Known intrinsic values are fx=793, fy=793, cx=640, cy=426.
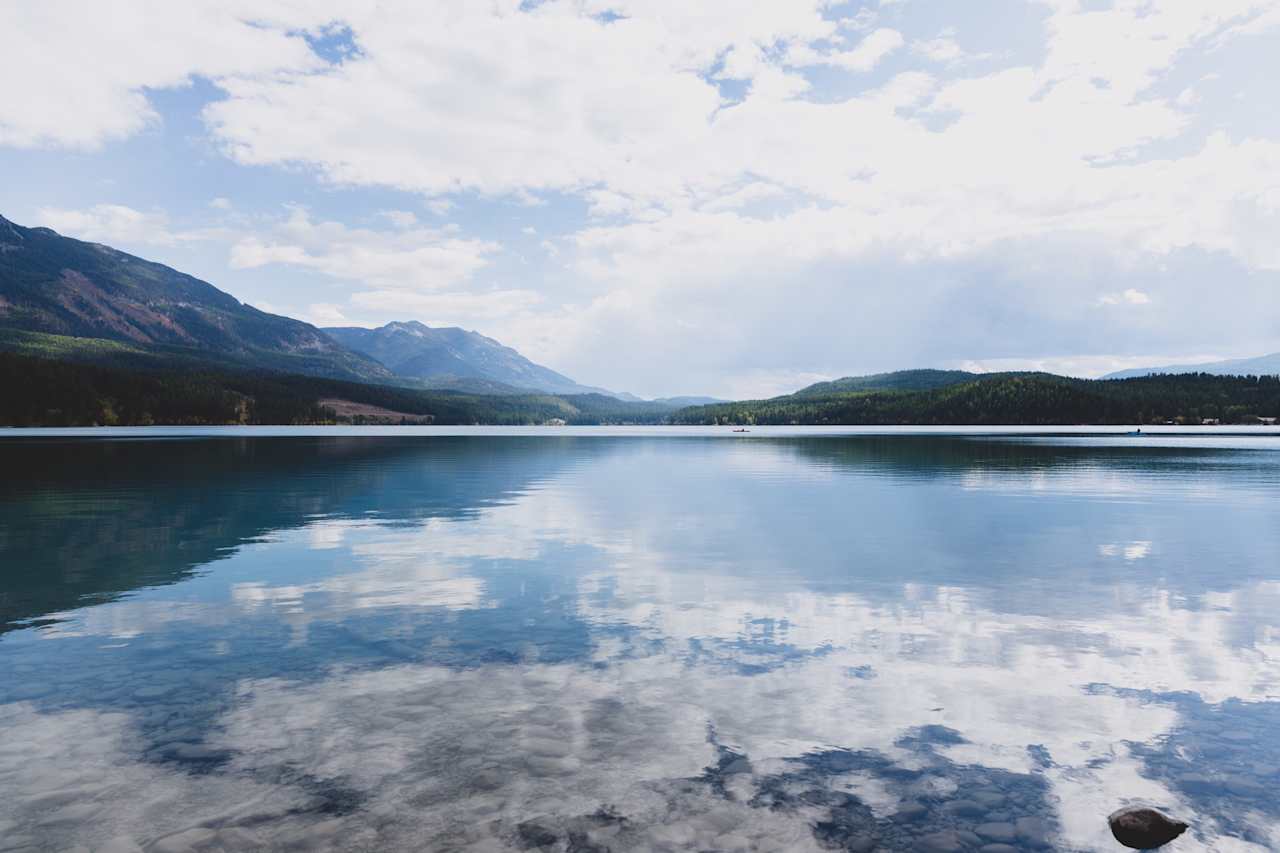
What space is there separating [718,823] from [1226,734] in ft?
34.5

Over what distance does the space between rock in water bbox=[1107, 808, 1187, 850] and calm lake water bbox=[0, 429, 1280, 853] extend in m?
0.29

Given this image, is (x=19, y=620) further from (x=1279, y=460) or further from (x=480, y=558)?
(x=1279, y=460)

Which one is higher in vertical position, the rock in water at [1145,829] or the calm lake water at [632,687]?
the rock in water at [1145,829]

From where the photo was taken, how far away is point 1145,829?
1108 cm

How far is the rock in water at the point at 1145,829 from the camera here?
11.0 meters

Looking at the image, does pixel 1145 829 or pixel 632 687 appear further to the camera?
pixel 632 687

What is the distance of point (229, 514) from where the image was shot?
163ft

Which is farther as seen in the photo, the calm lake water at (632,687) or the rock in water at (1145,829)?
the calm lake water at (632,687)

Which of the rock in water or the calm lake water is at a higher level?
the rock in water

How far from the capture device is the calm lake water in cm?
1171

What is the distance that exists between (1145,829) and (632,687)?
972 cm

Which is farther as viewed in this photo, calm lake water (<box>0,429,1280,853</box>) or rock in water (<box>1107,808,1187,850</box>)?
calm lake water (<box>0,429,1280,853</box>)

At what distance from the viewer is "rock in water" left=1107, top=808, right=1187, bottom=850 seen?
11047 mm

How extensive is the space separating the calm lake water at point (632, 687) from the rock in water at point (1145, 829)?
0.29 meters
